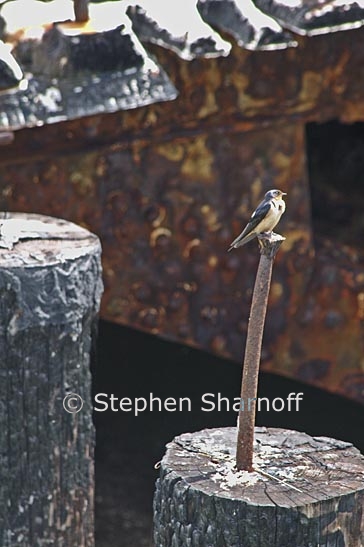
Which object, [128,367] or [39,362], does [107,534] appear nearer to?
[128,367]

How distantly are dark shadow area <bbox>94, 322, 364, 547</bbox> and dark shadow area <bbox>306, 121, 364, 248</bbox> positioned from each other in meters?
0.58

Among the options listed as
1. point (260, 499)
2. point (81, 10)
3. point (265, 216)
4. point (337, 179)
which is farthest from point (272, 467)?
point (337, 179)

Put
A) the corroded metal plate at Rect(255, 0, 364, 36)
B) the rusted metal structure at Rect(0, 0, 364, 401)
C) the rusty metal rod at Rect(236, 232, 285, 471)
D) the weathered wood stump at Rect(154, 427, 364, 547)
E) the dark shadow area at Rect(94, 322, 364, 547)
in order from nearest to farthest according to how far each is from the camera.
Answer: the weathered wood stump at Rect(154, 427, 364, 547)
the rusty metal rod at Rect(236, 232, 285, 471)
the rusted metal structure at Rect(0, 0, 364, 401)
the corroded metal plate at Rect(255, 0, 364, 36)
the dark shadow area at Rect(94, 322, 364, 547)

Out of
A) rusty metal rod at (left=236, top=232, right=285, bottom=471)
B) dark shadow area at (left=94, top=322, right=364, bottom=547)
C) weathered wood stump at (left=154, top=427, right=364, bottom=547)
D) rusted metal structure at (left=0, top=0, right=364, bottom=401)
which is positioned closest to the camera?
weathered wood stump at (left=154, top=427, right=364, bottom=547)

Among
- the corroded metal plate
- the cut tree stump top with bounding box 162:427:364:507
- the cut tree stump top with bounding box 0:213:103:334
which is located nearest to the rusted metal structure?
the corroded metal plate

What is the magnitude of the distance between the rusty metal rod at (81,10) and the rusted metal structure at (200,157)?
0.04 m

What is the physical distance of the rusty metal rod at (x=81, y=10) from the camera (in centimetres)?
329

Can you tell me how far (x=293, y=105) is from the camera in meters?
3.43

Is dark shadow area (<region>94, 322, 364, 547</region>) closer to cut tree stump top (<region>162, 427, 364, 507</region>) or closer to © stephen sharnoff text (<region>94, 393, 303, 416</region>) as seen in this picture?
© stephen sharnoff text (<region>94, 393, 303, 416</region>)

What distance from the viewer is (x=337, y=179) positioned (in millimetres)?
4516
